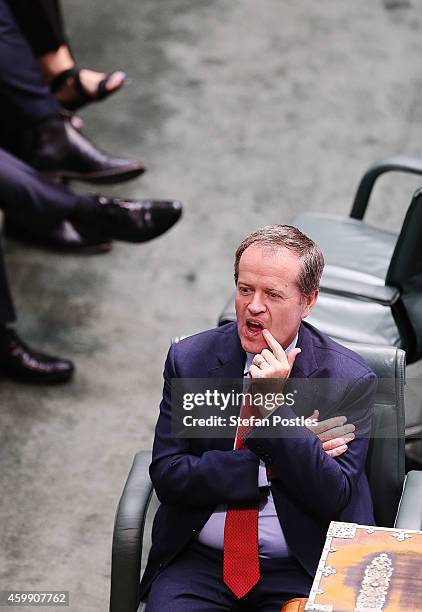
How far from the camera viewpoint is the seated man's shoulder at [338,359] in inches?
115

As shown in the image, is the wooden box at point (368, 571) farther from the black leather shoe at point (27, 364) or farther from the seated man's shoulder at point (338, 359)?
the black leather shoe at point (27, 364)

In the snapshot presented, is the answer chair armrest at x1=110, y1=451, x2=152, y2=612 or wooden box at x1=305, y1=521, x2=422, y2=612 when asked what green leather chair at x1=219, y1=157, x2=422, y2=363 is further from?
wooden box at x1=305, y1=521, x2=422, y2=612

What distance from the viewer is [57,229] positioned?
520 cm

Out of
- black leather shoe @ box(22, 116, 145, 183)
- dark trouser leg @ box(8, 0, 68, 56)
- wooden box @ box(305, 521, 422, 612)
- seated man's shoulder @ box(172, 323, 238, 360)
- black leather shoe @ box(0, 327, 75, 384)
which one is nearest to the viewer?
wooden box @ box(305, 521, 422, 612)

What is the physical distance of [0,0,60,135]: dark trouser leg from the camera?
16.1ft

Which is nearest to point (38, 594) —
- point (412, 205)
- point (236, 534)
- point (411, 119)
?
point (236, 534)

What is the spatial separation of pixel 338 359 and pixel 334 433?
18 centimetres

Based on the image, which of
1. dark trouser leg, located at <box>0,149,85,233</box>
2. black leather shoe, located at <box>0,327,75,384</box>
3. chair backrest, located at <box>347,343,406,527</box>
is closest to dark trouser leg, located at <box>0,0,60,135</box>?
dark trouser leg, located at <box>0,149,85,233</box>

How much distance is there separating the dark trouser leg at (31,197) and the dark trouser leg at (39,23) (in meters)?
A: 0.77

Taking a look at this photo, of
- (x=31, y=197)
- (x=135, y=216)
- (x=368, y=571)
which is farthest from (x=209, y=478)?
(x=135, y=216)

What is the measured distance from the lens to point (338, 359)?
9.62ft

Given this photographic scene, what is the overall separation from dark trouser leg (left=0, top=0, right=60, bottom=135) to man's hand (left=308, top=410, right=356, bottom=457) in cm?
253

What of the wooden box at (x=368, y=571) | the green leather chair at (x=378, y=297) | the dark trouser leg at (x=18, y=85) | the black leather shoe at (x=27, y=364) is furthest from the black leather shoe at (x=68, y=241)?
the wooden box at (x=368, y=571)

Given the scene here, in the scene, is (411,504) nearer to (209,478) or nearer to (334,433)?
(334,433)
